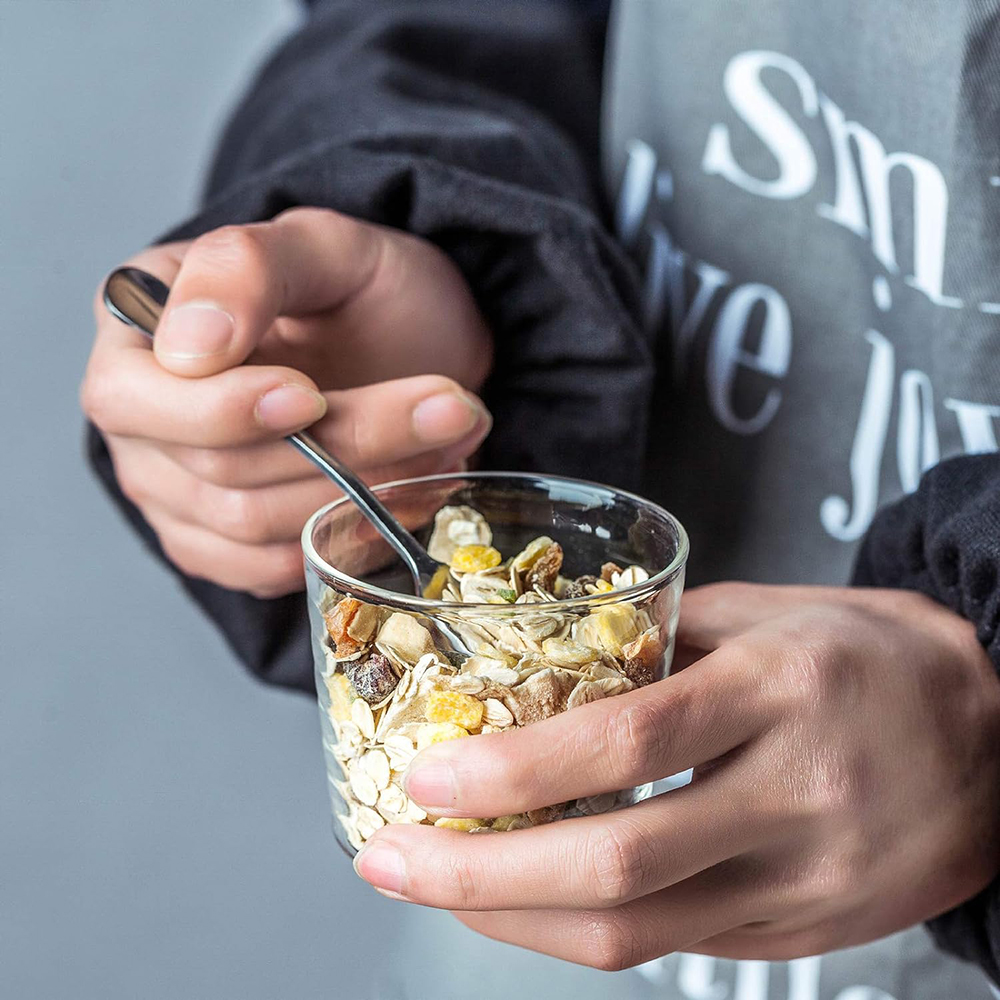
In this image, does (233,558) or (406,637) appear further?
(233,558)

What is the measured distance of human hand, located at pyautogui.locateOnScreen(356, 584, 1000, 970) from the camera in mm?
267

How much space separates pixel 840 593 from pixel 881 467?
0.49 feet

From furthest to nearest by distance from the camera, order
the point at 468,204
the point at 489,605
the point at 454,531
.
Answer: the point at 468,204, the point at 454,531, the point at 489,605

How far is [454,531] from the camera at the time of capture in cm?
36

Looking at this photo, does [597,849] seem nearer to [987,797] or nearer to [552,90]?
[987,797]

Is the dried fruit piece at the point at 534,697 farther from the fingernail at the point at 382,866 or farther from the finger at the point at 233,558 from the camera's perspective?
the finger at the point at 233,558

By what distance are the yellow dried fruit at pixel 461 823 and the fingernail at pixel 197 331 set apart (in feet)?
0.57

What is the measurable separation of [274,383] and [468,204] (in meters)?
0.16

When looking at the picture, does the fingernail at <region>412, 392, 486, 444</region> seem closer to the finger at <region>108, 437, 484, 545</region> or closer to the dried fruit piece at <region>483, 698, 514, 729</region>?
the finger at <region>108, 437, 484, 545</region>

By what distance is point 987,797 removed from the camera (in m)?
0.37

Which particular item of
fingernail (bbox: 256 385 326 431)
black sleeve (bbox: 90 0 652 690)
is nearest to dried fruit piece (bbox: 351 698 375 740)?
fingernail (bbox: 256 385 326 431)

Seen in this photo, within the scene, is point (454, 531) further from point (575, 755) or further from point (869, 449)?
point (869, 449)

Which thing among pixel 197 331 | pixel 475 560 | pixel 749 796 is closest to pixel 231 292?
pixel 197 331

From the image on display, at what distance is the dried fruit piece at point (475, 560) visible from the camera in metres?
0.33
